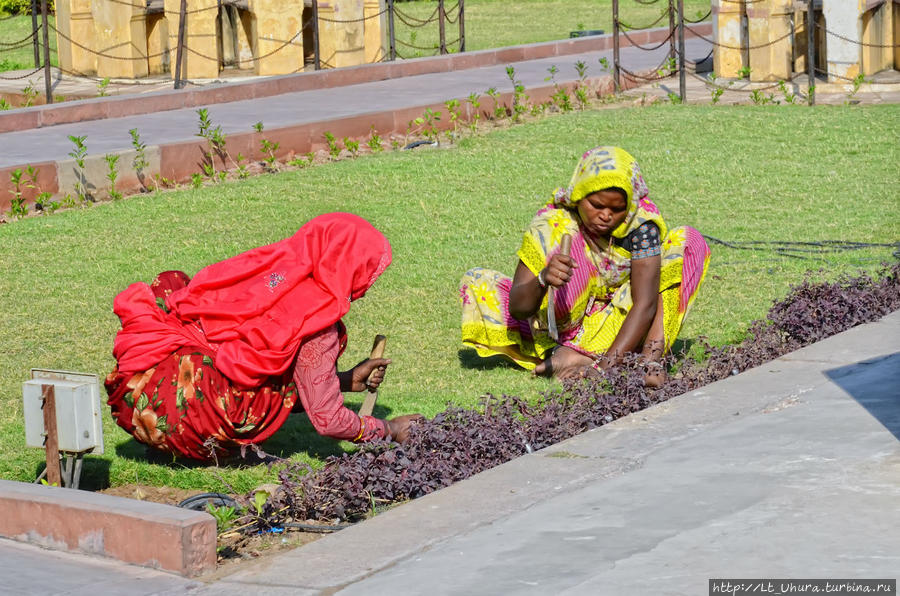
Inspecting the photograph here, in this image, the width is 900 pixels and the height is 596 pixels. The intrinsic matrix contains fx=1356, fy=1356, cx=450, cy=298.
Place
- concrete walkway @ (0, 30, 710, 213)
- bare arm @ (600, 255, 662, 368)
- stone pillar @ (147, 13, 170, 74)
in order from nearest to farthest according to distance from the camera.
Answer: bare arm @ (600, 255, 662, 368), concrete walkway @ (0, 30, 710, 213), stone pillar @ (147, 13, 170, 74)

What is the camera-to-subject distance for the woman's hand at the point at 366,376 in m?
4.76

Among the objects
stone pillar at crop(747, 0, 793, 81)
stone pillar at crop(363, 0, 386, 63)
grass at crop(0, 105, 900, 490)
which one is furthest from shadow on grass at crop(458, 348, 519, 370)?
stone pillar at crop(363, 0, 386, 63)

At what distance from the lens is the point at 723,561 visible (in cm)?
321

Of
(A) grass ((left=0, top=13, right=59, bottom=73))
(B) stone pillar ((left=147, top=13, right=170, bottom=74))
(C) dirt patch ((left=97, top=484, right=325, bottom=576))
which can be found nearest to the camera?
(C) dirt patch ((left=97, top=484, right=325, bottom=576))

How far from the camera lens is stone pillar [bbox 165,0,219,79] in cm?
1727

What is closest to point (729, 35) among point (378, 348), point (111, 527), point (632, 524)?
point (378, 348)

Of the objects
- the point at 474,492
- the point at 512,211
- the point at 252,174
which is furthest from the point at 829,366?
the point at 252,174

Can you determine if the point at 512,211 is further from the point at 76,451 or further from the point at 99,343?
the point at 76,451

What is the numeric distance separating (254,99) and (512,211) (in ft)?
22.4

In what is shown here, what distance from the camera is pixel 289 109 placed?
1377 cm

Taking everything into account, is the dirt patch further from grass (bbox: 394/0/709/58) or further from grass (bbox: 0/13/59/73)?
grass (bbox: 394/0/709/58)

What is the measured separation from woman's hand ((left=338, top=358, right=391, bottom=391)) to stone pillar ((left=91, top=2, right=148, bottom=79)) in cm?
1372

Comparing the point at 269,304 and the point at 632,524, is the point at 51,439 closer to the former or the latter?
the point at 269,304

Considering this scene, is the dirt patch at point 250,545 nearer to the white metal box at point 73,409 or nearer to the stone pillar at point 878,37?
the white metal box at point 73,409
